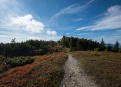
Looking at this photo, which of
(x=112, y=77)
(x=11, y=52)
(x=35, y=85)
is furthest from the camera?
(x=11, y=52)

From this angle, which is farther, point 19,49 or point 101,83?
point 19,49

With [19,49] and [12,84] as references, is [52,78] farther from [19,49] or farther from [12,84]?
[19,49]

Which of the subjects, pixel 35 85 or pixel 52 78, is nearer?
pixel 35 85

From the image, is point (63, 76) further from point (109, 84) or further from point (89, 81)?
point (109, 84)

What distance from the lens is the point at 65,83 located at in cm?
1437

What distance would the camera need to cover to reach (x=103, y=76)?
15922 millimetres

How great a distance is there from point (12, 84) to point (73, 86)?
787 cm

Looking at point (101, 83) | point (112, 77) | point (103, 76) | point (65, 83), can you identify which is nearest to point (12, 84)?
point (65, 83)

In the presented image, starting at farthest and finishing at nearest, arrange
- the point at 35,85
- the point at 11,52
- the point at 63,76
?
1. the point at 11,52
2. the point at 63,76
3. the point at 35,85

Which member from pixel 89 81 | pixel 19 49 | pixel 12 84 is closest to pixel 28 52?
pixel 19 49

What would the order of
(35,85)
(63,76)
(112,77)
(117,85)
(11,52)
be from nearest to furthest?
1. (117,85)
2. (35,85)
3. (112,77)
4. (63,76)
5. (11,52)

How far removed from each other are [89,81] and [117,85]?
10.3 ft

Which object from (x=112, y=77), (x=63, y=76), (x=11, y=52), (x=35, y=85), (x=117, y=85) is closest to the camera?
(x=117, y=85)

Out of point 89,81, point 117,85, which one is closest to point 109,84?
point 117,85
